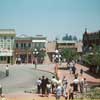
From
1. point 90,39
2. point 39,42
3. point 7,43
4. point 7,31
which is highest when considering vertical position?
point 7,31

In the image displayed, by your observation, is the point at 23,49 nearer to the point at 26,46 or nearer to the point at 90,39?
the point at 26,46

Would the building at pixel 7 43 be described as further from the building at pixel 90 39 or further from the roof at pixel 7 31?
the building at pixel 90 39

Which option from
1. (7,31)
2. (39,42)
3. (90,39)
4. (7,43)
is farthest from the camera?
(39,42)

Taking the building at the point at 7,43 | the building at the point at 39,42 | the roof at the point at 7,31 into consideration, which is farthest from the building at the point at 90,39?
the roof at the point at 7,31

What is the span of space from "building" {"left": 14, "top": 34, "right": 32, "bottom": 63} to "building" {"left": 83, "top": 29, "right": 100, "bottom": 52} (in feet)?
51.6

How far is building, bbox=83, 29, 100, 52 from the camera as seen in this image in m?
70.8

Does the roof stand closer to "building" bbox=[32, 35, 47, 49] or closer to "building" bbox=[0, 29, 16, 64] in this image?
"building" bbox=[0, 29, 16, 64]

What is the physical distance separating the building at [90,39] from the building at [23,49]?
15715 mm

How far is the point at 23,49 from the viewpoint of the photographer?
92.1 m

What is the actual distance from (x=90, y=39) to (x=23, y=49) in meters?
20.0

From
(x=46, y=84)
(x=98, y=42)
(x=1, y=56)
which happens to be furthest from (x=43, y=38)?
(x=46, y=84)

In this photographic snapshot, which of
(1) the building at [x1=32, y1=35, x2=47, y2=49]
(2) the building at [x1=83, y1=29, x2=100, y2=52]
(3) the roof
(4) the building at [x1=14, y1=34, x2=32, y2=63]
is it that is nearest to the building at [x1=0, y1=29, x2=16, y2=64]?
(3) the roof

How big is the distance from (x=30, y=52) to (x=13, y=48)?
3.86 meters

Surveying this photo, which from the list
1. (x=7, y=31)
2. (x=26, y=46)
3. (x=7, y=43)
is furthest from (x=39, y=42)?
(x=7, y=31)
